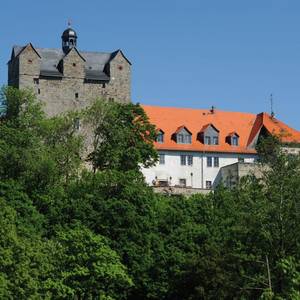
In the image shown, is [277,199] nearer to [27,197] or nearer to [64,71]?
[27,197]

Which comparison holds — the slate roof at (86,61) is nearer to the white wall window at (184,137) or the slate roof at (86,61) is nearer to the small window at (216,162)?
the white wall window at (184,137)

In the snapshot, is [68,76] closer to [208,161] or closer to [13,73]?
[13,73]

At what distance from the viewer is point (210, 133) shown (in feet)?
325

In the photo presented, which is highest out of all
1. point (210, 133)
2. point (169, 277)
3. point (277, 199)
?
point (210, 133)

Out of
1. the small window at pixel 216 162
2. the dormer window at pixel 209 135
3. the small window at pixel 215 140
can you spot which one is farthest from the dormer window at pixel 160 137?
the small window at pixel 216 162

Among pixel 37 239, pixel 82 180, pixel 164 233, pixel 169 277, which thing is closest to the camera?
pixel 37 239

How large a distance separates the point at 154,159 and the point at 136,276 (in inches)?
838

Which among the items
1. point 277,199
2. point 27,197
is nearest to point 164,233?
point 27,197

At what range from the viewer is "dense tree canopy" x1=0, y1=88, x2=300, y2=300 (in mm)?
59406

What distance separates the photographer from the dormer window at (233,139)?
99375 millimetres

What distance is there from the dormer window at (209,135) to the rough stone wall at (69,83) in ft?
27.2

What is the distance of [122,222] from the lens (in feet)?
242

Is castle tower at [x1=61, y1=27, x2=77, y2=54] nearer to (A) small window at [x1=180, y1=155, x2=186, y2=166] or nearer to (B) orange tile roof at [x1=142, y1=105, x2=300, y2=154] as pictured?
(B) orange tile roof at [x1=142, y1=105, x2=300, y2=154]

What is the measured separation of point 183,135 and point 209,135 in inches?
98.9
